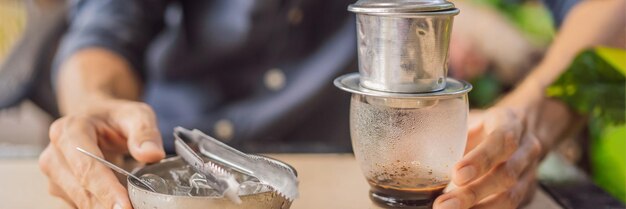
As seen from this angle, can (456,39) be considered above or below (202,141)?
below

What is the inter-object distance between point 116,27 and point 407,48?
74 cm

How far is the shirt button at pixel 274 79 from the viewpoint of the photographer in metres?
1.33

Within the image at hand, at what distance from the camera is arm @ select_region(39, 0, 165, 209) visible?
74 centimetres

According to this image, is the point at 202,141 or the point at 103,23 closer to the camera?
the point at 202,141

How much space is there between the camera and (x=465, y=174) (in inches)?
26.9

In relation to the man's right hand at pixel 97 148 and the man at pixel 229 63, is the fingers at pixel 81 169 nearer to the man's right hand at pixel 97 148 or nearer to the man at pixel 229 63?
the man's right hand at pixel 97 148

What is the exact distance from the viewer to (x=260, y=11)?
1.29m

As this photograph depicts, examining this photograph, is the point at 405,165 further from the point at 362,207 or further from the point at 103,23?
the point at 103,23

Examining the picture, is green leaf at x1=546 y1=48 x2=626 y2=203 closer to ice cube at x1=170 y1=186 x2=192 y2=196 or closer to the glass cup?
the glass cup

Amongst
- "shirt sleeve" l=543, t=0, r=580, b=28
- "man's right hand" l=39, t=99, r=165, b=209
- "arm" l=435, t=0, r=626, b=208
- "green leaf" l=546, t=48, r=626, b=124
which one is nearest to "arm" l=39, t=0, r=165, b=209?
"man's right hand" l=39, t=99, r=165, b=209

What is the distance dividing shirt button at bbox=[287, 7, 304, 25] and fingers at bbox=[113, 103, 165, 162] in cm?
52

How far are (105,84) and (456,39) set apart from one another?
2.94 feet

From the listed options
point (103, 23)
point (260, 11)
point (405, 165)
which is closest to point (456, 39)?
point (260, 11)

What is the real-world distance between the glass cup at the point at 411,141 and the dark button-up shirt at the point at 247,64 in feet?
1.99
